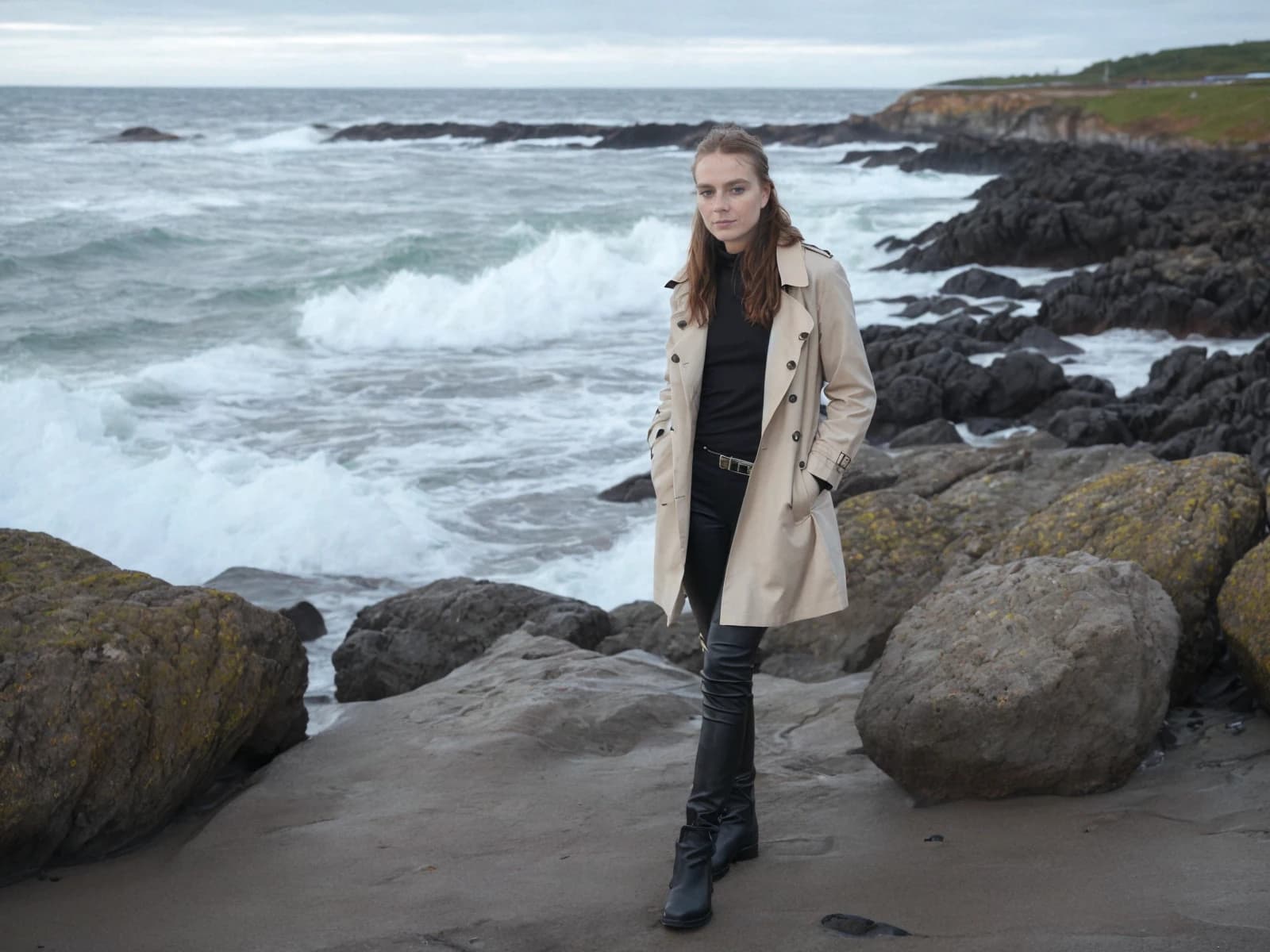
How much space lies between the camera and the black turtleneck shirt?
3469 mm

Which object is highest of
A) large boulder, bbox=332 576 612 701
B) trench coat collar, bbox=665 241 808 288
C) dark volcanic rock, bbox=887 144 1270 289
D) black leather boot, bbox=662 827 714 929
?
trench coat collar, bbox=665 241 808 288

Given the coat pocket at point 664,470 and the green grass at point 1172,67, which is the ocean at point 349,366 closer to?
the coat pocket at point 664,470

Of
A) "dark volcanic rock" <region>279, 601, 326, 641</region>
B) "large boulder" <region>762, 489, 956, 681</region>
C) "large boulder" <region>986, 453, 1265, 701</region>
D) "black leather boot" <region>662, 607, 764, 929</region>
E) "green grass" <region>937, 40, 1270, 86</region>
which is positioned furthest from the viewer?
"green grass" <region>937, 40, 1270, 86</region>

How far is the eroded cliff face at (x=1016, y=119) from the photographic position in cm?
4657

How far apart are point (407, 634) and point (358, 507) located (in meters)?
3.20

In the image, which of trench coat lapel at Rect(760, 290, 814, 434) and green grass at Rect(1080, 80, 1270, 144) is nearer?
trench coat lapel at Rect(760, 290, 814, 434)

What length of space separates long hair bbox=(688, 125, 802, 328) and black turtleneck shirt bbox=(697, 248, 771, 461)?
0.03m

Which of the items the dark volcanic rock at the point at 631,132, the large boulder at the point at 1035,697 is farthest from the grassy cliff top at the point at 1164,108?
the large boulder at the point at 1035,697

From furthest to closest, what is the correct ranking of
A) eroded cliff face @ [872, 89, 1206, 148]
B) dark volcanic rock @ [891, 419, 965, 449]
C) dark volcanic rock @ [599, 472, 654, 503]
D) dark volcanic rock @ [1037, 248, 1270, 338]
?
eroded cliff face @ [872, 89, 1206, 148], dark volcanic rock @ [1037, 248, 1270, 338], dark volcanic rock @ [891, 419, 965, 449], dark volcanic rock @ [599, 472, 654, 503]

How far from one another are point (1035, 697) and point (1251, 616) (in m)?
0.95

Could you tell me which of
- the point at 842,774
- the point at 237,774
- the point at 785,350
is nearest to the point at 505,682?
Answer: the point at 237,774

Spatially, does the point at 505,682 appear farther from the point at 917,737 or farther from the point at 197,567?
the point at 197,567

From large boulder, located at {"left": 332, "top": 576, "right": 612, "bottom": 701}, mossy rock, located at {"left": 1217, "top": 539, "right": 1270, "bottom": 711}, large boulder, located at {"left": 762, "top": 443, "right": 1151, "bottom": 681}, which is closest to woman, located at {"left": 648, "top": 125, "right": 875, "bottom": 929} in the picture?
mossy rock, located at {"left": 1217, "top": 539, "right": 1270, "bottom": 711}

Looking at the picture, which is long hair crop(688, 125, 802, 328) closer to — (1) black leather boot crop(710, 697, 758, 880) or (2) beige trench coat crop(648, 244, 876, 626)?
(2) beige trench coat crop(648, 244, 876, 626)
